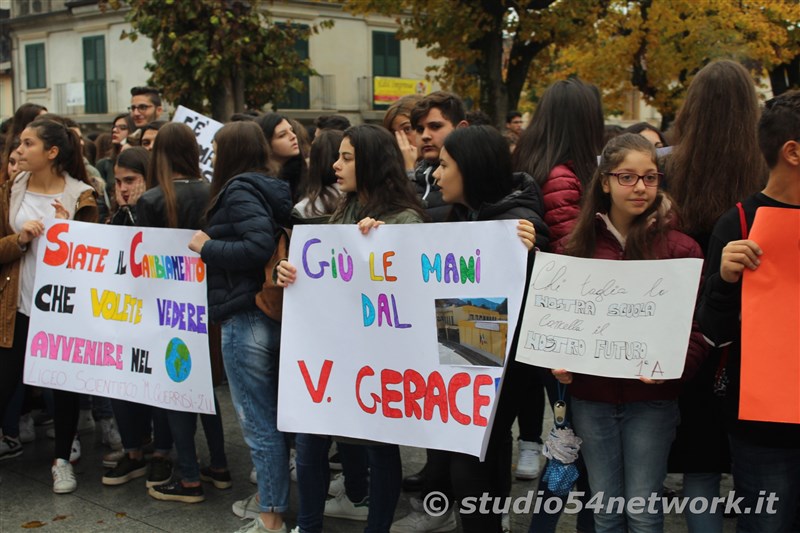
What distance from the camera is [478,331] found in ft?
11.9

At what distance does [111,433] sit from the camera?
6.02 metres

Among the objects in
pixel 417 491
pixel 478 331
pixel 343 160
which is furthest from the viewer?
pixel 417 491

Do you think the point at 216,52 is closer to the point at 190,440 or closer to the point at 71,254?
the point at 71,254

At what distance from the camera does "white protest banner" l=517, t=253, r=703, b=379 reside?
10.4ft

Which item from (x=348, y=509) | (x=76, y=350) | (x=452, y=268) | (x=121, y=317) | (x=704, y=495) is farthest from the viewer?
(x=76, y=350)

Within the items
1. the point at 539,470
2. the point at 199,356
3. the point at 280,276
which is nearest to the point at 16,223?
the point at 199,356

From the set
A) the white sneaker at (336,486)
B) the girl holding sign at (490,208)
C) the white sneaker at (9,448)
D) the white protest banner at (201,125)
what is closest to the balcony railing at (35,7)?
the white protest banner at (201,125)

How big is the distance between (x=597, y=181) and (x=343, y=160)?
4.00 feet

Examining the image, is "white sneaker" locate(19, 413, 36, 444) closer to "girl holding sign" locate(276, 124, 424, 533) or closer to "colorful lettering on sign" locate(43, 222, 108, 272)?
"colorful lettering on sign" locate(43, 222, 108, 272)

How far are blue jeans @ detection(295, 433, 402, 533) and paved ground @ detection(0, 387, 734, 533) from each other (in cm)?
46

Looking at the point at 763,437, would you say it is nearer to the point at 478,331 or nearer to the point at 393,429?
the point at 478,331

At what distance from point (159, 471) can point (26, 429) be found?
1.57m

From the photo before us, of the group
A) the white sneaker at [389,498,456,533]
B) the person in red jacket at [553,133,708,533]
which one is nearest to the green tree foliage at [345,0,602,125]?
the white sneaker at [389,498,456,533]

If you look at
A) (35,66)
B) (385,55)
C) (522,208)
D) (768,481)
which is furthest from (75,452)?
(35,66)
